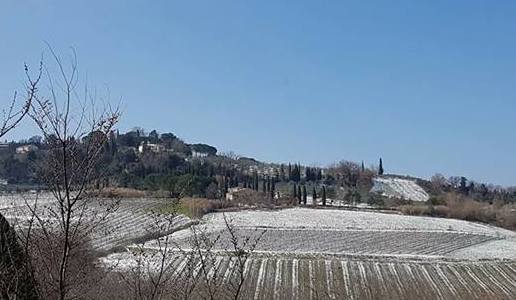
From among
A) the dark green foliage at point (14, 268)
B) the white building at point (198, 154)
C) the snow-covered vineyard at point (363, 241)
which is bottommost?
the snow-covered vineyard at point (363, 241)

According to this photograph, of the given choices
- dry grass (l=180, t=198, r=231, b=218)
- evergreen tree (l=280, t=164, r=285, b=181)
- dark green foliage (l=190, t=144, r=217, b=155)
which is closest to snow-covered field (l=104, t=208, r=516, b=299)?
dry grass (l=180, t=198, r=231, b=218)

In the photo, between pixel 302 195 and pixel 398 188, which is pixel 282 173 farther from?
pixel 302 195

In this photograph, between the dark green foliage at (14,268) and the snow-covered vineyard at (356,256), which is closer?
the dark green foliage at (14,268)

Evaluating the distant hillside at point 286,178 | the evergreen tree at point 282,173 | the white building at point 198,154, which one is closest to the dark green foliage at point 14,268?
the distant hillside at point 286,178

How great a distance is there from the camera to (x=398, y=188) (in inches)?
4766

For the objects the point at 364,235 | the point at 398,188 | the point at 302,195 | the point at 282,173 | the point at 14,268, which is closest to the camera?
the point at 14,268

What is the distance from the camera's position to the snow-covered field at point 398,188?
10902cm

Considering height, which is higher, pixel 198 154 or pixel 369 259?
pixel 198 154

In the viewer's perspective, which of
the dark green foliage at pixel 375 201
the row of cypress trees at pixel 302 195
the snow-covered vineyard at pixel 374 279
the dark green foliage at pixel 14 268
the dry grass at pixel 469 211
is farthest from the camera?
the row of cypress trees at pixel 302 195

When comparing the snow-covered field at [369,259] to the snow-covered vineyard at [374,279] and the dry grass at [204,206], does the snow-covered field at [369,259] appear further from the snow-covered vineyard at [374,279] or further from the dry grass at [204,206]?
the dry grass at [204,206]

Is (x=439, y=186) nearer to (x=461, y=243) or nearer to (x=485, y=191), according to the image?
(x=485, y=191)

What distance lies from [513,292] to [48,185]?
29.4 metres

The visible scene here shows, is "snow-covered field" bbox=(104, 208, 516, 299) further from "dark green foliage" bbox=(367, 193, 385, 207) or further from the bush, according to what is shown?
"dark green foliage" bbox=(367, 193, 385, 207)

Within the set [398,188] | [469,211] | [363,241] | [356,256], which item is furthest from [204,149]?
[356,256]
